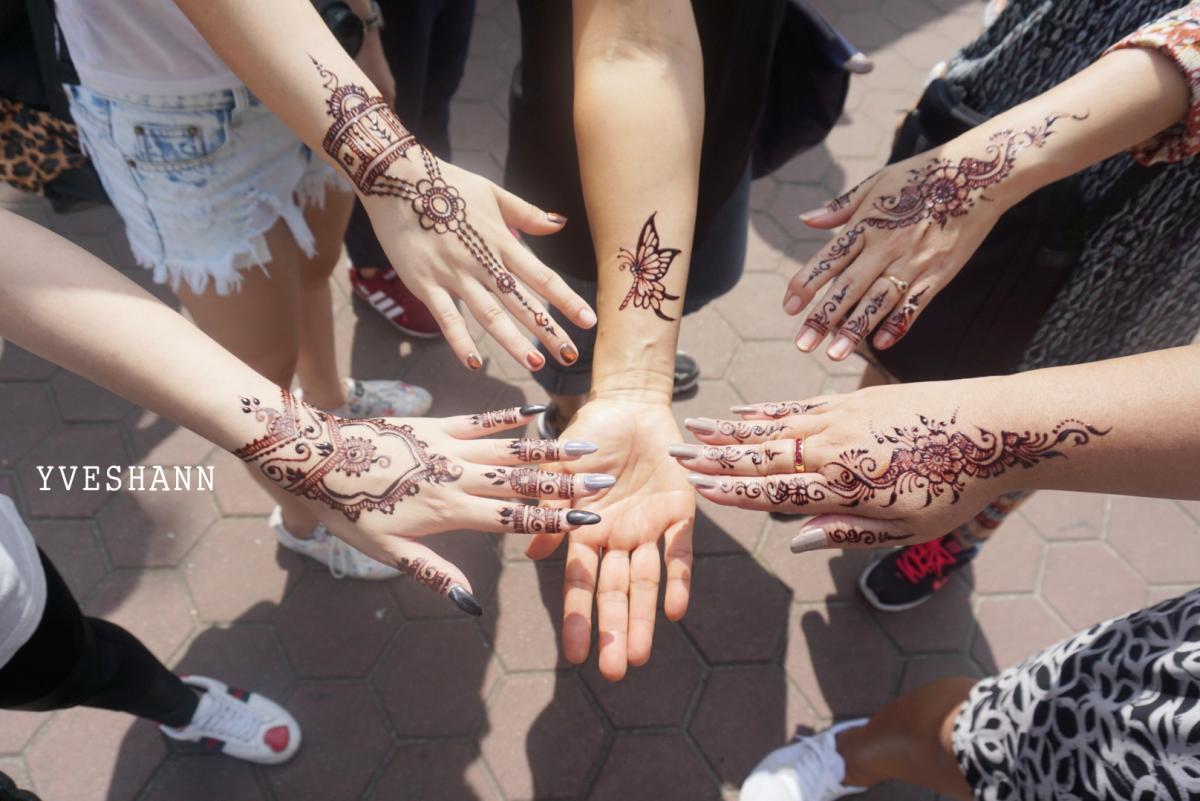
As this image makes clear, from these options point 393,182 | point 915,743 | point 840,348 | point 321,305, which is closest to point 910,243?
point 840,348

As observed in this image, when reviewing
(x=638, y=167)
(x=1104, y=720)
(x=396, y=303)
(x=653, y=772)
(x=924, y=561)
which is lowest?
(x=653, y=772)

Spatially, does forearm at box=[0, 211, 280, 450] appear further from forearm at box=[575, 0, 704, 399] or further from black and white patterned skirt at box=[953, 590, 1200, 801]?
black and white patterned skirt at box=[953, 590, 1200, 801]

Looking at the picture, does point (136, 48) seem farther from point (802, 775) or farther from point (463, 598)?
point (802, 775)

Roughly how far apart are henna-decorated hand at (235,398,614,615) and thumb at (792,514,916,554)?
1.35 feet

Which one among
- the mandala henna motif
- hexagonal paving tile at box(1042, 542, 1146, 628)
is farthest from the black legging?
hexagonal paving tile at box(1042, 542, 1146, 628)

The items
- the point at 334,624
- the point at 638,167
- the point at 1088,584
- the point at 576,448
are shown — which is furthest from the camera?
the point at 1088,584

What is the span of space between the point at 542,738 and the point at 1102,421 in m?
1.80

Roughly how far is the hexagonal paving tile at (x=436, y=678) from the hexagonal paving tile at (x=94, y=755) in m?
0.71

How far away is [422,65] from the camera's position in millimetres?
2383

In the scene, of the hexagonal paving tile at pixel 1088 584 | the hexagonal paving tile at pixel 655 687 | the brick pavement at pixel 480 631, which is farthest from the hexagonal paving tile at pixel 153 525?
the hexagonal paving tile at pixel 1088 584

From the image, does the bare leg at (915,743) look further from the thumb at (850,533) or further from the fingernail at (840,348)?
the fingernail at (840,348)

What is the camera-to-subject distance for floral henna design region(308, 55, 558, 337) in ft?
4.78

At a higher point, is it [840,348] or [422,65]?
[422,65]

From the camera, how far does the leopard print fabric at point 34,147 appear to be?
1.54 meters
